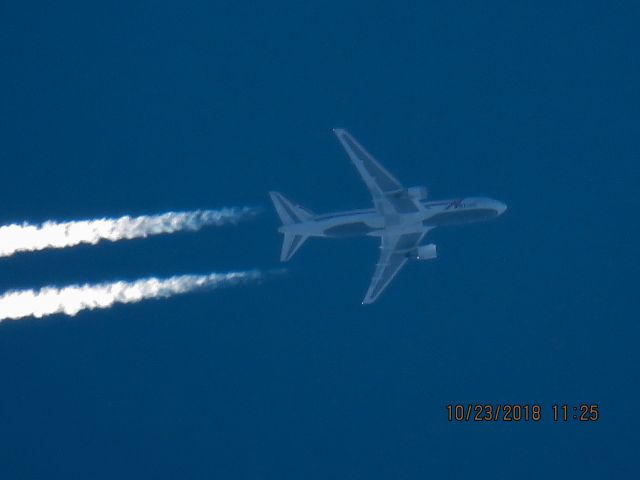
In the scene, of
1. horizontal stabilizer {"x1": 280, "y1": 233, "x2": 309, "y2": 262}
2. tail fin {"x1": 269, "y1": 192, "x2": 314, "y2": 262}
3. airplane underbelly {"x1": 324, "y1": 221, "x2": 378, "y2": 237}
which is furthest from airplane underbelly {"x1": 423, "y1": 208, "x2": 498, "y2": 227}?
horizontal stabilizer {"x1": 280, "y1": 233, "x2": 309, "y2": 262}

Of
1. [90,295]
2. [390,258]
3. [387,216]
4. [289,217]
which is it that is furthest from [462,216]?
[90,295]

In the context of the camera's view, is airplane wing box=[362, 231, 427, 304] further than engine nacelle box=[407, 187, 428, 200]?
Yes

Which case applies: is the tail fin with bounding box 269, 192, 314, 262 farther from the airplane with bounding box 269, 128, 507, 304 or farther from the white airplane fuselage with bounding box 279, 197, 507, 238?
the white airplane fuselage with bounding box 279, 197, 507, 238

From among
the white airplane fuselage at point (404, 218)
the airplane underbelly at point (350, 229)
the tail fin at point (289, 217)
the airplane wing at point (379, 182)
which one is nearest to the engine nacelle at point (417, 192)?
the airplane wing at point (379, 182)

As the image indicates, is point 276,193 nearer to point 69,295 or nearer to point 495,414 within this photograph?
point 69,295

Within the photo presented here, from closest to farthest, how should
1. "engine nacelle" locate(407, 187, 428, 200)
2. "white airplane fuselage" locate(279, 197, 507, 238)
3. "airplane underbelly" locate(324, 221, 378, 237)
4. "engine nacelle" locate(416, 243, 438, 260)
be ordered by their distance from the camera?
"engine nacelle" locate(407, 187, 428, 200) < "white airplane fuselage" locate(279, 197, 507, 238) < "airplane underbelly" locate(324, 221, 378, 237) < "engine nacelle" locate(416, 243, 438, 260)

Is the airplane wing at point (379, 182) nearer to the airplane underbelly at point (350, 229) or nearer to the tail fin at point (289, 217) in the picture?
the airplane underbelly at point (350, 229)
